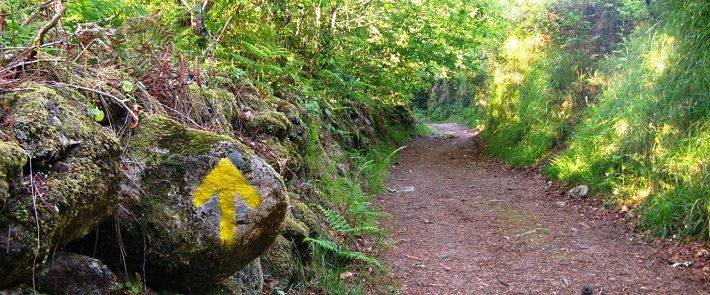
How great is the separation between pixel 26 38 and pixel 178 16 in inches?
122

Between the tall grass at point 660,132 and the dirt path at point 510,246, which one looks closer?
the dirt path at point 510,246

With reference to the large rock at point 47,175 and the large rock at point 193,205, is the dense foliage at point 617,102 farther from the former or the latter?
the large rock at point 47,175

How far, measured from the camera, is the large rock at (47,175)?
1.92 meters

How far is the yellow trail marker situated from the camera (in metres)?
2.88

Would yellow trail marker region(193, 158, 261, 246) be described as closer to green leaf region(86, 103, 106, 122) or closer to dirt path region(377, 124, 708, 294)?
green leaf region(86, 103, 106, 122)

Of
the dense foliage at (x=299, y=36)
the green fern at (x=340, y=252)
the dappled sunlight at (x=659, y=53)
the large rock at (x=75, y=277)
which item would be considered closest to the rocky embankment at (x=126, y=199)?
the large rock at (x=75, y=277)

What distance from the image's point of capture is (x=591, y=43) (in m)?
11.9

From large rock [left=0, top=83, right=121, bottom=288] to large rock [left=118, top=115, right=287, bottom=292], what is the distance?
32cm

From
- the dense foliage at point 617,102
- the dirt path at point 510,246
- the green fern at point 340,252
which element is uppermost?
the dense foliage at point 617,102

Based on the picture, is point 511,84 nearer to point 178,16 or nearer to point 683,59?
point 683,59

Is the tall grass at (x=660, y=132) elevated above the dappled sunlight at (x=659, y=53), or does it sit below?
below

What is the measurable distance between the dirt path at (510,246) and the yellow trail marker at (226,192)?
2.67 m

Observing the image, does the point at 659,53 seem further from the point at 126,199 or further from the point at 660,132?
the point at 126,199

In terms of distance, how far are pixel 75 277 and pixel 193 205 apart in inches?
28.1
